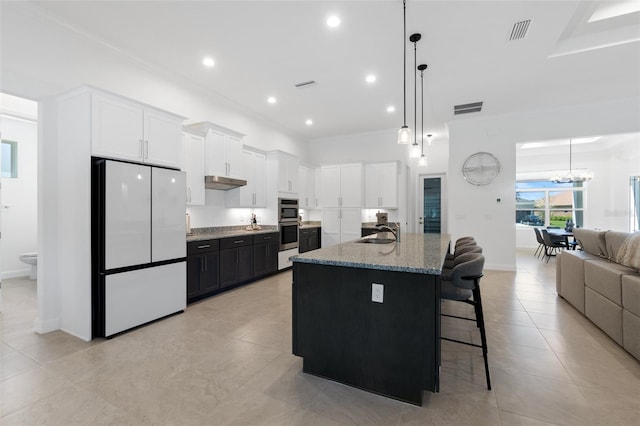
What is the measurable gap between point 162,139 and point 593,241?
531 centimetres

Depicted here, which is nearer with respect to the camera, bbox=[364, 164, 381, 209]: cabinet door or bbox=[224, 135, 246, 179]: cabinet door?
bbox=[224, 135, 246, 179]: cabinet door

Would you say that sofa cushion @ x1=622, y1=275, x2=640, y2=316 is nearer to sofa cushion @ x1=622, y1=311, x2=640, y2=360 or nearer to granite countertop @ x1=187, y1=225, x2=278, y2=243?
sofa cushion @ x1=622, y1=311, x2=640, y2=360

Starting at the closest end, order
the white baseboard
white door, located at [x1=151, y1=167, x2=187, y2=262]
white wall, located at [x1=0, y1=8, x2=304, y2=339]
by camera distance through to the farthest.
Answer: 1. white wall, located at [x1=0, y1=8, x2=304, y2=339]
2. white door, located at [x1=151, y1=167, x2=187, y2=262]
3. the white baseboard

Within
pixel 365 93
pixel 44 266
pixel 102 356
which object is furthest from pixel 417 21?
pixel 44 266

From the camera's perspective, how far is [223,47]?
3.41 m

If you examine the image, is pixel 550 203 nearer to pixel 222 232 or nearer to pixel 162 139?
pixel 222 232

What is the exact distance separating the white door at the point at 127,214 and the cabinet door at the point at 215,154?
4.26 feet

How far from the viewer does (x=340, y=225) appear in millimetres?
6969

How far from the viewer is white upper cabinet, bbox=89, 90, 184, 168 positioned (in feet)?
9.25

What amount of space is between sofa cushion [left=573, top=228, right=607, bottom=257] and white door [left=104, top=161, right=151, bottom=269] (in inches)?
202

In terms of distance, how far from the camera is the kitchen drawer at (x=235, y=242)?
427 centimetres

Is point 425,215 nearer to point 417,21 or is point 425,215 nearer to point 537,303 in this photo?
point 537,303

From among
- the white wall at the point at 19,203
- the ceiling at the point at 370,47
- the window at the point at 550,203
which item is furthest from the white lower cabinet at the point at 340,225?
the window at the point at 550,203

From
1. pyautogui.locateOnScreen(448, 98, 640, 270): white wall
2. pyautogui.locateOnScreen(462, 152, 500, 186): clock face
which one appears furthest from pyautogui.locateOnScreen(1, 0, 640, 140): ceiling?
pyautogui.locateOnScreen(462, 152, 500, 186): clock face
